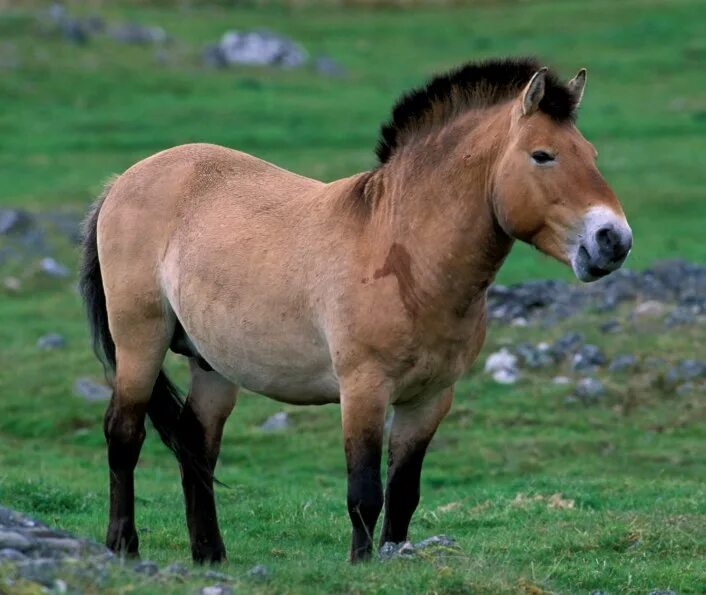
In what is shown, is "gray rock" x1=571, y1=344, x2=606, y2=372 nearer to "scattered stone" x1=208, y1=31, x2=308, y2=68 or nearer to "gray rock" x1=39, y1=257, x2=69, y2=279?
"gray rock" x1=39, y1=257, x2=69, y2=279

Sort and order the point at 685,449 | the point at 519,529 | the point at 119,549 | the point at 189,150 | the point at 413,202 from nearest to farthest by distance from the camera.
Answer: the point at 413,202, the point at 119,549, the point at 189,150, the point at 519,529, the point at 685,449

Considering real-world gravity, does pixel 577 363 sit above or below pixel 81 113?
below

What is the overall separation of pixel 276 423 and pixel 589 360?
11.3 feet

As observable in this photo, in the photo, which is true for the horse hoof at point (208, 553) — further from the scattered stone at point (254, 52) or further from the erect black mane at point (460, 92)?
the scattered stone at point (254, 52)

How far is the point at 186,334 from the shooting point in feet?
28.9

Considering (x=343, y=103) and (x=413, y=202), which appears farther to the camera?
(x=343, y=103)

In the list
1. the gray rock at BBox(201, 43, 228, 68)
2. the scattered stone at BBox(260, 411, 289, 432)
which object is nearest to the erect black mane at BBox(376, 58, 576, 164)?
the scattered stone at BBox(260, 411, 289, 432)

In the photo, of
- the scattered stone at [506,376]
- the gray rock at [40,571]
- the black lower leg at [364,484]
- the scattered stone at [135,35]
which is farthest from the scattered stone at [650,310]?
the scattered stone at [135,35]

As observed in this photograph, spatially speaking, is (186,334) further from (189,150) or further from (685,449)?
(685,449)

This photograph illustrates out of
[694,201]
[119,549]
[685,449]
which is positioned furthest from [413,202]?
[694,201]

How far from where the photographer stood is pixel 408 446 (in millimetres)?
7879

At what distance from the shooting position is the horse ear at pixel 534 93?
713 centimetres

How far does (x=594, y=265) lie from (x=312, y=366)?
68.5 inches

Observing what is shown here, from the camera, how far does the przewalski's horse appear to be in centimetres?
726
